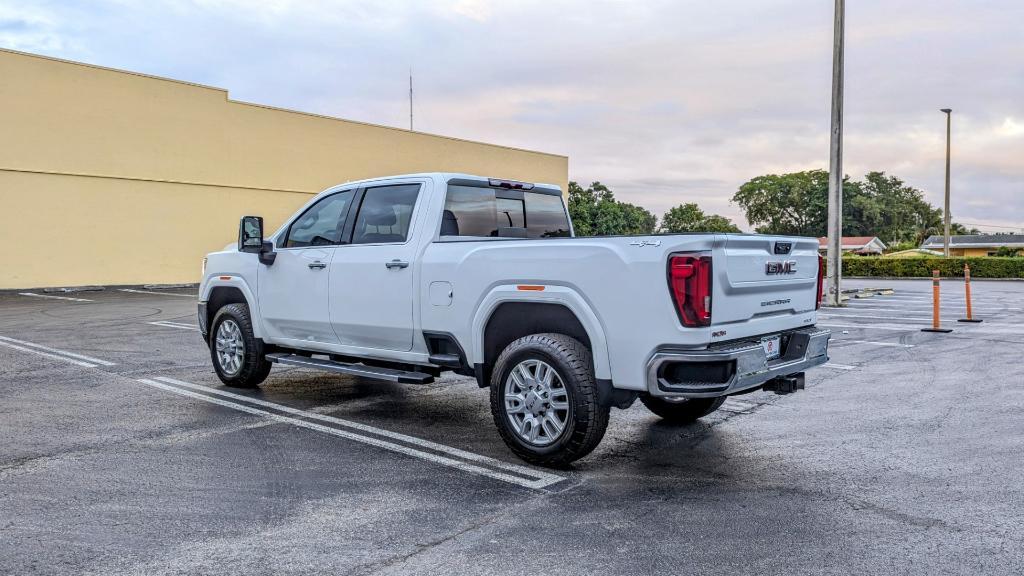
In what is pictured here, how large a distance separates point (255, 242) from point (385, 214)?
157 centimetres

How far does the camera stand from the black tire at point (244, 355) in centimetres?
792

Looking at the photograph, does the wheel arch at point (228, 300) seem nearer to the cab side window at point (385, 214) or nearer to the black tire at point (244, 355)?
the black tire at point (244, 355)

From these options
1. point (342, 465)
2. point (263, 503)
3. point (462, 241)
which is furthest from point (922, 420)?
point (263, 503)

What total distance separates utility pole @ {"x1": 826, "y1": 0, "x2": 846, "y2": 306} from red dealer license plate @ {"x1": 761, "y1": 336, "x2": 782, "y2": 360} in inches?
562

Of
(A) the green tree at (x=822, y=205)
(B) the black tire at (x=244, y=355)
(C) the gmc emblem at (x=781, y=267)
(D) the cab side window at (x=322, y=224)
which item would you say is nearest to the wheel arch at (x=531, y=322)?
(C) the gmc emblem at (x=781, y=267)

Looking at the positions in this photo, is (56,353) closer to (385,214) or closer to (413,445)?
(385,214)

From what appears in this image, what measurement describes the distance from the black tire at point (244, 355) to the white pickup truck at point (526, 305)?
20mm

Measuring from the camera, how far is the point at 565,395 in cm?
523

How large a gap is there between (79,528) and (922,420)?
6.37 m

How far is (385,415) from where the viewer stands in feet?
23.0

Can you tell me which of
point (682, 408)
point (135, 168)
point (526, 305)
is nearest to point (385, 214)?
point (526, 305)

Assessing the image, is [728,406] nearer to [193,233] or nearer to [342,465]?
[342,465]

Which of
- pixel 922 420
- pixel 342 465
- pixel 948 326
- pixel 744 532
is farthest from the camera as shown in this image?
pixel 948 326

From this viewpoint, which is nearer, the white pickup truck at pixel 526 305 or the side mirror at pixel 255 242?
the white pickup truck at pixel 526 305
